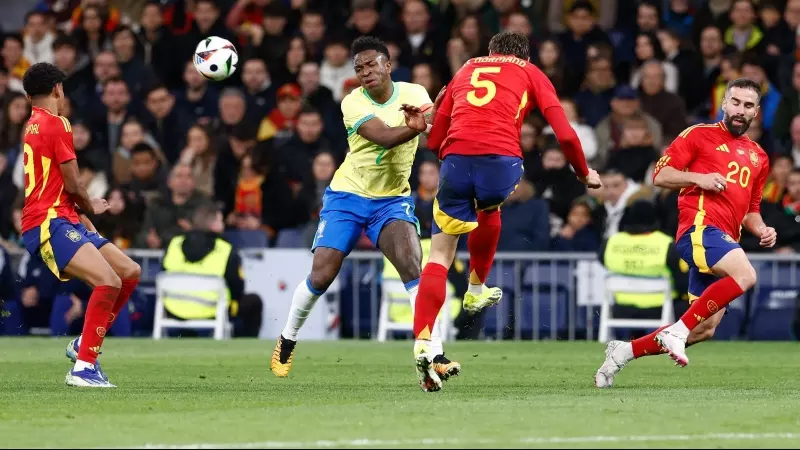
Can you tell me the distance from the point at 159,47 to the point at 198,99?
4.64 ft

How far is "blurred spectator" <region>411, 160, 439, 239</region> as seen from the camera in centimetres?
1858

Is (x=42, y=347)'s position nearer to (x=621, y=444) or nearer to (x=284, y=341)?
(x=284, y=341)

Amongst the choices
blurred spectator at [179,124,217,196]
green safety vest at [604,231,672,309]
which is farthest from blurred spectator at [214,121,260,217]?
green safety vest at [604,231,672,309]

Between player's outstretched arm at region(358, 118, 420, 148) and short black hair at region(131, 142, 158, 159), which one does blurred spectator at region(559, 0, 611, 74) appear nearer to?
short black hair at region(131, 142, 158, 159)

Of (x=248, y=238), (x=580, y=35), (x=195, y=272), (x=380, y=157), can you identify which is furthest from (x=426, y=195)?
(x=380, y=157)

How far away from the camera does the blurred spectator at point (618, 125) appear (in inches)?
759

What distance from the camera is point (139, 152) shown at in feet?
67.6

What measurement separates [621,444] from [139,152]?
45.1ft

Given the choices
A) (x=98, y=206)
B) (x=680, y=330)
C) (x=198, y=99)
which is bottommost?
(x=680, y=330)

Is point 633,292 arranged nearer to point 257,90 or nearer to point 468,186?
point 257,90

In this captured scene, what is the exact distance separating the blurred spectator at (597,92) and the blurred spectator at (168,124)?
529 cm

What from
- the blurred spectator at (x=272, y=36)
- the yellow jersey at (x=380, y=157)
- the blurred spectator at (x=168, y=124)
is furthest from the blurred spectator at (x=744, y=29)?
the yellow jersey at (x=380, y=157)

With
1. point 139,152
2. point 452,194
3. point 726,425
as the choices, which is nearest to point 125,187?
point 139,152

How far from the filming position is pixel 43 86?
447 inches
